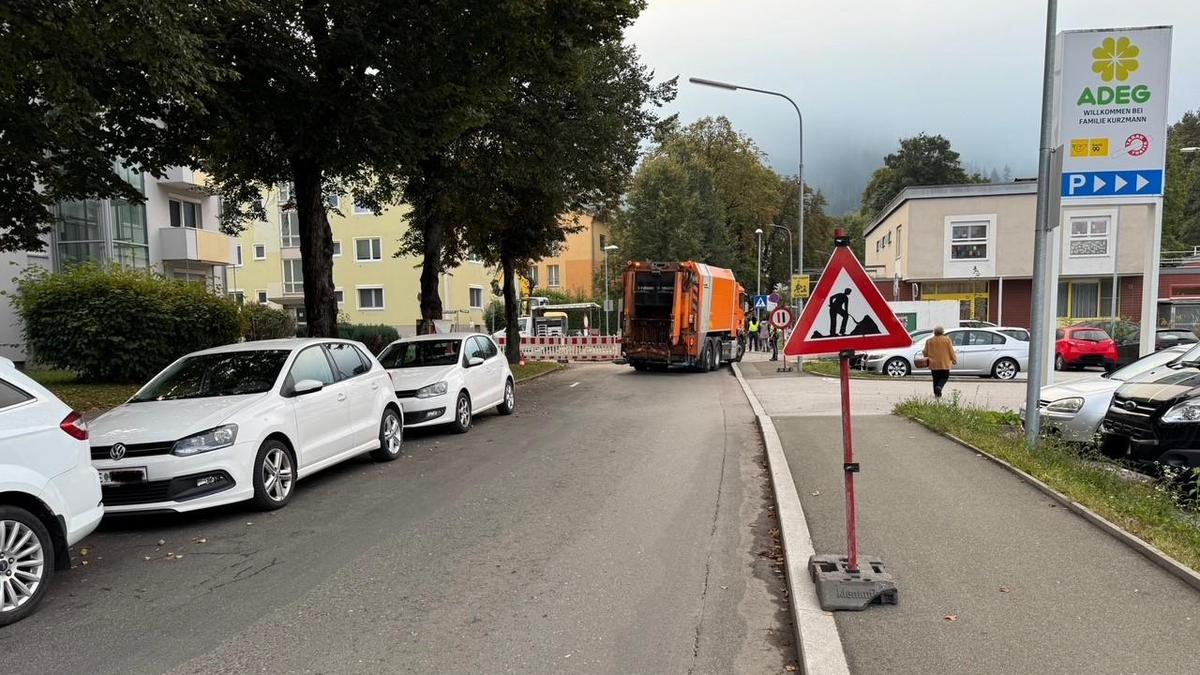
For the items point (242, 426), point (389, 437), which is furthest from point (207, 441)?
point (389, 437)

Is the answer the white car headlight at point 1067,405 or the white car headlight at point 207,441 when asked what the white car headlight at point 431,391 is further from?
the white car headlight at point 1067,405

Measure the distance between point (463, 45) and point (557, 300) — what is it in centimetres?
5448

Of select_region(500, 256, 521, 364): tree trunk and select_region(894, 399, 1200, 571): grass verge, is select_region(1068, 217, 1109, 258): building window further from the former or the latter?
select_region(894, 399, 1200, 571): grass verge

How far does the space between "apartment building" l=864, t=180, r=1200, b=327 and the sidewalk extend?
34.7 meters

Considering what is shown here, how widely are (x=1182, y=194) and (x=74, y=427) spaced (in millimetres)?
80500

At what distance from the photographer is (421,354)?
1213 cm

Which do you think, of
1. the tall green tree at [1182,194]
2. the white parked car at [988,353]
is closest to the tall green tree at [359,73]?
the white parked car at [988,353]

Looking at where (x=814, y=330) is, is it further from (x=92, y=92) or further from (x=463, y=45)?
(x=92, y=92)

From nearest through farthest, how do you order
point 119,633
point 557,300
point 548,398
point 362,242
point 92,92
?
point 119,633, point 92,92, point 548,398, point 362,242, point 557,300

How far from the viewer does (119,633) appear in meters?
4.11

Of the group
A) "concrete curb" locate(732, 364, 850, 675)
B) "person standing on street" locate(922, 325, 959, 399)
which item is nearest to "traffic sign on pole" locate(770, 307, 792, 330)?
"person standing on street" locate(922, 325, 959, 399)

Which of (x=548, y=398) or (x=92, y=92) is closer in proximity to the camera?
(x=92, y=92)

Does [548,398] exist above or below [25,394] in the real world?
below

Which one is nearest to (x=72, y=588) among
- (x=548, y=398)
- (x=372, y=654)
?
(x=372, y=654)
